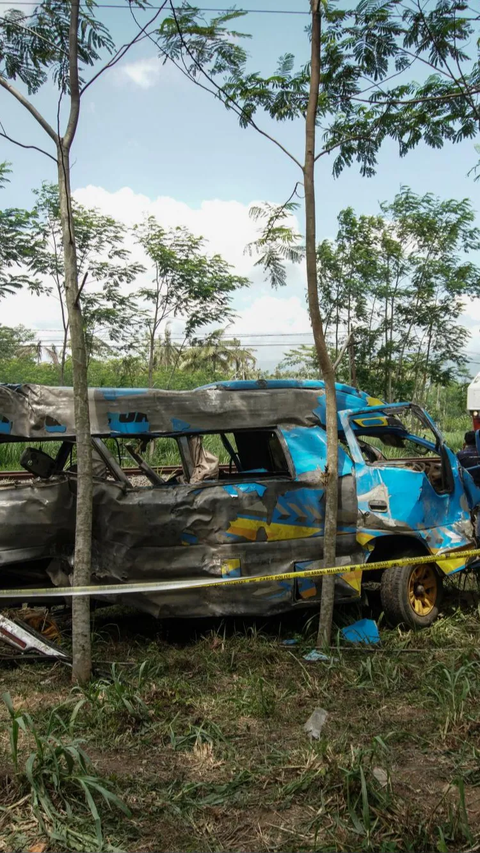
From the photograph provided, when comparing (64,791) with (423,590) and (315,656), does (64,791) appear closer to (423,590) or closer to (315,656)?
(315,656)

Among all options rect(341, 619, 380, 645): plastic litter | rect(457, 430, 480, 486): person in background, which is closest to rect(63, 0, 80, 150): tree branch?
rect(341, 619, 380, 645): plastic litter

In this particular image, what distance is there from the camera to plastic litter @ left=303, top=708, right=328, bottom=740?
393 cm

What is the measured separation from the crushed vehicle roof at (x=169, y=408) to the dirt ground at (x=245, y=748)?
1573 millimetres

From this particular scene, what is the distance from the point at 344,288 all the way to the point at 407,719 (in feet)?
57.2

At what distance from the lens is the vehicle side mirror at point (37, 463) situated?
5.74m

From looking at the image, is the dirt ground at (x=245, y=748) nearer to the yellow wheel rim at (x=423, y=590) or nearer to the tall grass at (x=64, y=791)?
the tall grass at (x=64, y=791)

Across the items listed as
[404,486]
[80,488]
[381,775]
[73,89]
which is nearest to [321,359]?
[404,486]

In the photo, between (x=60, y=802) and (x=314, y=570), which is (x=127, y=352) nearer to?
(x=314, y=570)

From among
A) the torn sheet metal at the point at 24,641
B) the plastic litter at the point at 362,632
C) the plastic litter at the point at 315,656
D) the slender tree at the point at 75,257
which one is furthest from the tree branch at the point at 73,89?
the plastic litter at the point at 362,632

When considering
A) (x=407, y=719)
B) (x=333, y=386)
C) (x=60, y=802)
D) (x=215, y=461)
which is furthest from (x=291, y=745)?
(x=215, y=461)

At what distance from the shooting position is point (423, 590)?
20.2 ft

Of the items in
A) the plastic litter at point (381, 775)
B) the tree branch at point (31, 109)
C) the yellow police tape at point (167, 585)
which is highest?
the tree branch at point (31, 109)

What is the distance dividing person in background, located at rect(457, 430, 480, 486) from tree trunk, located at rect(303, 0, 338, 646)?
2528mm

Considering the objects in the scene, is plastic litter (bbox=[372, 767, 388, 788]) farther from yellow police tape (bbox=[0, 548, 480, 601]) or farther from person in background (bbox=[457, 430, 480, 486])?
person in background (bbox=[457, 430, 480, 486])
